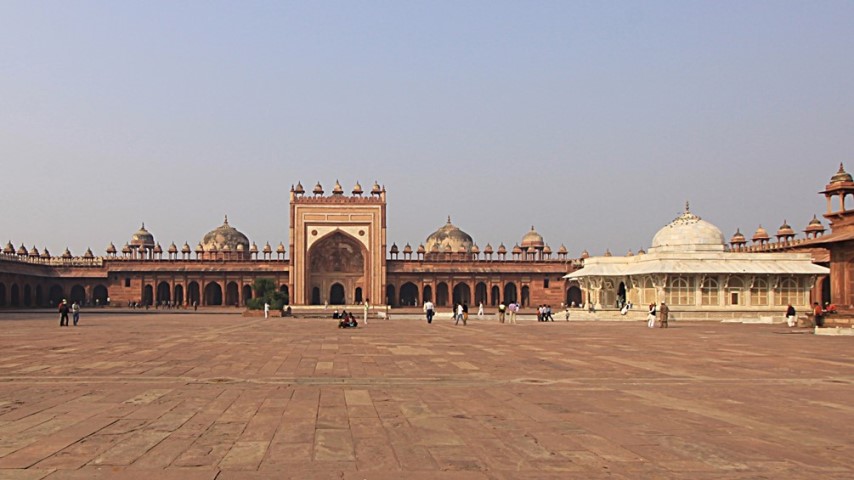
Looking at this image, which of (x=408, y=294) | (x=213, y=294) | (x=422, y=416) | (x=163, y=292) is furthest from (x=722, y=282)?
(x=163, y=292)

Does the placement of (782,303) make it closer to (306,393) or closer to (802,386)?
(802,386)

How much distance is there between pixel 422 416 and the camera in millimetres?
7555

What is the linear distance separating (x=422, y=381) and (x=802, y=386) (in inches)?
201

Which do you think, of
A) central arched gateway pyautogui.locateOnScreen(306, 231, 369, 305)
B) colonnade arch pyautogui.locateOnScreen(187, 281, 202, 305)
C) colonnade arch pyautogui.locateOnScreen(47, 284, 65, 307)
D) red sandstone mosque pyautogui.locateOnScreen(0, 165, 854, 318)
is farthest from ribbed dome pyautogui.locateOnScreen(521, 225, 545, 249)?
colonnade arch pyautogui.locateOnScreen(47, 284, 65, 307)

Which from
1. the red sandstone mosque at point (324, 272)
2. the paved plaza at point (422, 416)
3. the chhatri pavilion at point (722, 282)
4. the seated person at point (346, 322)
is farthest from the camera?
the red sandstone mosque at point (324, 272)

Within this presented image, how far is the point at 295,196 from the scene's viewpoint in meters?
62.8

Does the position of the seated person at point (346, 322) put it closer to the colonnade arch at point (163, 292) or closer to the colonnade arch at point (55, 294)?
the colonnade arch at point (163, 292)

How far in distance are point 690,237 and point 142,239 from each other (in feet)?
176

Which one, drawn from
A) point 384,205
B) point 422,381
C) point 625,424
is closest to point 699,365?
point 422,381

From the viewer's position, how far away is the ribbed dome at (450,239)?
7375cm

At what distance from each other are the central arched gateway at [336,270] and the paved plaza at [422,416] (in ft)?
163

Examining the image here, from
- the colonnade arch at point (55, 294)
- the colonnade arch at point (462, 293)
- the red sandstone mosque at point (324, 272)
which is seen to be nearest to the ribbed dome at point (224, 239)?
the red sandstone mosque at point (324, 272)

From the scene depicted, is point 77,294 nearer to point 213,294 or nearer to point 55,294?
point 55,294

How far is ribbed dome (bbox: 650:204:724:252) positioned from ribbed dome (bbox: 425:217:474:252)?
1044 inches
